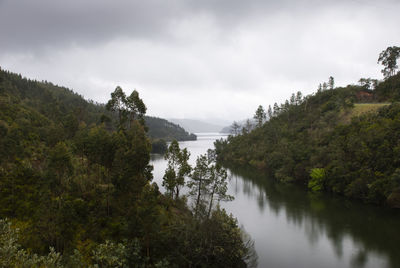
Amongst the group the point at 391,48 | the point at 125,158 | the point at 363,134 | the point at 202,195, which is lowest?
the point at 202,195

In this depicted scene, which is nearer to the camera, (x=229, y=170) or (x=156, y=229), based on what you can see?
(x=156, y=229)

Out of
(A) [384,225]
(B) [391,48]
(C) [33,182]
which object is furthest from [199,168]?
(B) [391,48]

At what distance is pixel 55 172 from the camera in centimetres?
3638

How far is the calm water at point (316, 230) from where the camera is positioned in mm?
30703

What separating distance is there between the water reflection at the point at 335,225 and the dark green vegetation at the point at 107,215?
9119 mm

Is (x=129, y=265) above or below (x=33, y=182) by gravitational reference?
below

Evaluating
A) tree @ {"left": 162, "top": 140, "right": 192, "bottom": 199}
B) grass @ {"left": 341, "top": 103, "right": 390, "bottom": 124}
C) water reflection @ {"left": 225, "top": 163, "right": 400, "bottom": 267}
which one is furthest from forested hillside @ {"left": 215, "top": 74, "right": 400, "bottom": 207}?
tree @ {"left": 162, "top": 140, "right": 192, "bottom": 199}

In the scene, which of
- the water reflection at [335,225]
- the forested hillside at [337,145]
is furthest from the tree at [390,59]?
the water reflection at [335,225]

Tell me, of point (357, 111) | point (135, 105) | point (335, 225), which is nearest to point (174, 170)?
point (135, 105)

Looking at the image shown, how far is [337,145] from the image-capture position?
63.6 m

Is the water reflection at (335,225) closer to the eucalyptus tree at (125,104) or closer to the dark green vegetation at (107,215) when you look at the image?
the dark green vegetation at (107,215)

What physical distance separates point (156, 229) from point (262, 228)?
21.9m

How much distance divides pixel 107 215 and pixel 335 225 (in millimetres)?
33457

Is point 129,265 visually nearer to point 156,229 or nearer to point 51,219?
point 156,229
